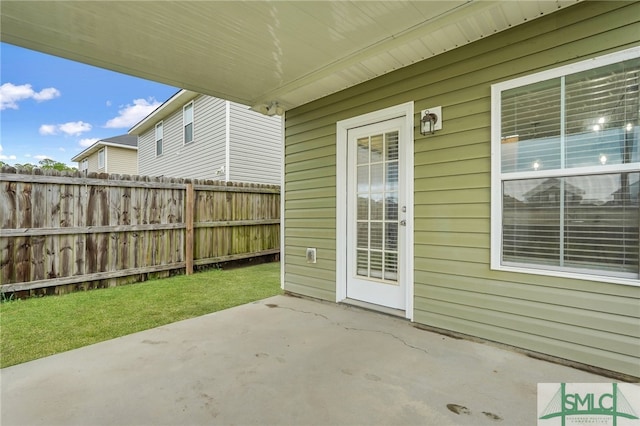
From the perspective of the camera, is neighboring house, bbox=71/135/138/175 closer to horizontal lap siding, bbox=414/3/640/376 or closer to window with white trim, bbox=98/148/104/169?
window with white trim, bbox=98/148/104/169

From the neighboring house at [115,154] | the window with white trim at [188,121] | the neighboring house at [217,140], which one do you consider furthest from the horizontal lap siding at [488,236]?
the neighboring house at [115,154]

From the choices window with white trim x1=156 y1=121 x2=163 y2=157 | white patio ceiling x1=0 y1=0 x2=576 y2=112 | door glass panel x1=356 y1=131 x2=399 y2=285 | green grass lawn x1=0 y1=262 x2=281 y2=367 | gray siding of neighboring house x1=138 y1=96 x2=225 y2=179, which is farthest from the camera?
window with white trim x1=156 y1=121 x2=163 y2=157

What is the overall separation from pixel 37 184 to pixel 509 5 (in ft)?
17.5

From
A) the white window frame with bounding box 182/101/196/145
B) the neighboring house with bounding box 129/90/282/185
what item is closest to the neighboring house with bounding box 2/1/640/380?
the neighboring house with bounding box 129/90/282/185

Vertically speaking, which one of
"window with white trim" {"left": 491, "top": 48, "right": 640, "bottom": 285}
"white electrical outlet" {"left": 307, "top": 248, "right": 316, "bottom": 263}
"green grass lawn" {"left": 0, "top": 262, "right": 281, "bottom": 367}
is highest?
"window with white trim" {"left": 491, "top": 48, "right": 640, "bottom": 285}

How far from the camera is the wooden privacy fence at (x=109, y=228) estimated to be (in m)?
3.75

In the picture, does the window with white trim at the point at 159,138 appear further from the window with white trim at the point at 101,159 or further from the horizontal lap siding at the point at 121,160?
the window with white trim at the point at 101,159

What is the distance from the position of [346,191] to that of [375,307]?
1331 mm

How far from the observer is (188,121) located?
31.0ft

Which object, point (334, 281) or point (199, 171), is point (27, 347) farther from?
point (199, 171)

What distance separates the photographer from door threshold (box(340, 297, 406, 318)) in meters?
3.01

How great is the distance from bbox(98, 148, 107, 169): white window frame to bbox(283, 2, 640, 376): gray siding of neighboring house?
50.4 feet

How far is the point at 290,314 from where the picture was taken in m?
3.21

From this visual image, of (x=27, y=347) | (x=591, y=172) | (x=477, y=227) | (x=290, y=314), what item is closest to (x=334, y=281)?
(x=290, y=314)
